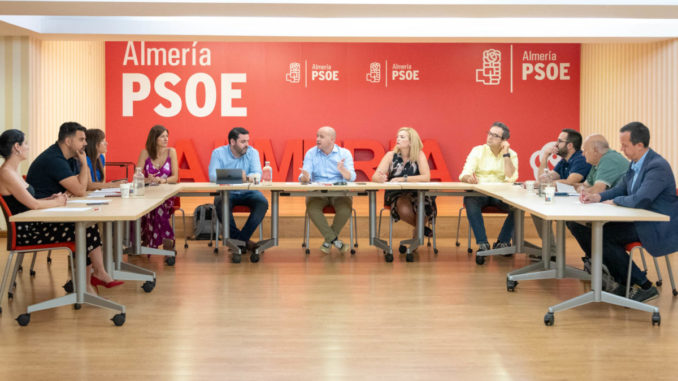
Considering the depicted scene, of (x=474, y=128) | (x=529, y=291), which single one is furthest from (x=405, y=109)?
(x=529, y=291)

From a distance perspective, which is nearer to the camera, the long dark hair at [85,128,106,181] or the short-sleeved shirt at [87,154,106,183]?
the long dark hair at [85,128,106,181]

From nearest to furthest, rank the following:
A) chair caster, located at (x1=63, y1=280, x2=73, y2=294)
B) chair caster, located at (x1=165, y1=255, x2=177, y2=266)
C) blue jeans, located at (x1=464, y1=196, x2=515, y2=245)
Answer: chair caster, located at (x1=63, y1=280, x2=73, y2=294), chair caster, located at (x1=165, y1=255, x2=177, y2=266), blue jeans, located at (x1=464, y1=196, x2=515, y2=245)

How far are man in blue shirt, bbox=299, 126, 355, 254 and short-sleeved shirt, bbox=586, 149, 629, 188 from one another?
7.76 ft

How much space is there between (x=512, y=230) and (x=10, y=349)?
4.50 metres

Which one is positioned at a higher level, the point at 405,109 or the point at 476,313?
the point at 405,109

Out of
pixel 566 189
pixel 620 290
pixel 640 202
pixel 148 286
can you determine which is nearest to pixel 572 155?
pixel 566 189

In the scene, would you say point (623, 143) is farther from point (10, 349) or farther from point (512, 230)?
point (10, 349)

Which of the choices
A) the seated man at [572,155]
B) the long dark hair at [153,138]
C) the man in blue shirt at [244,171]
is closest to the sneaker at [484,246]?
the seated man at [572,155]

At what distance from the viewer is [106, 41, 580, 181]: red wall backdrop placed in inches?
388

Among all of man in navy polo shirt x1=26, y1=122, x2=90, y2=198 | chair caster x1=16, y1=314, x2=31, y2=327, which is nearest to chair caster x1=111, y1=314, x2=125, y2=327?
chair caster x1=16, y1=314, x2=31, y2=327

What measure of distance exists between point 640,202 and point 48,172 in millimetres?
3897

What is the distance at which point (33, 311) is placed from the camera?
4.24 m

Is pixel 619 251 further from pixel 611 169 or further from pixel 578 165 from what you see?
pixel 578 165

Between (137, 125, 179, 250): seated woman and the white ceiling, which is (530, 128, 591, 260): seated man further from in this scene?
(137, 125, 179, 250): seated woman
